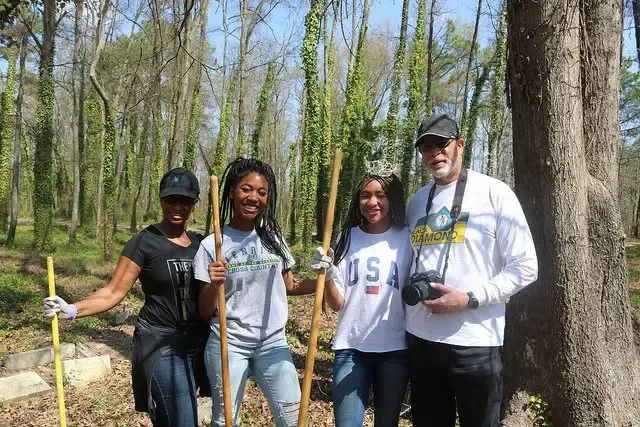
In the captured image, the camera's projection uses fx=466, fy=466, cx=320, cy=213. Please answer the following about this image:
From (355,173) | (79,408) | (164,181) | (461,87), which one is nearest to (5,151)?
(355,173)

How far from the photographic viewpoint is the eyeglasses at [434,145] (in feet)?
8.06

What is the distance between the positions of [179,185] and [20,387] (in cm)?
395

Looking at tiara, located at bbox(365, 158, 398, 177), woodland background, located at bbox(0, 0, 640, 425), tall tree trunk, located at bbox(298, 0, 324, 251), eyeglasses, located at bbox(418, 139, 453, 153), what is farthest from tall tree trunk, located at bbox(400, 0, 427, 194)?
eyeglasses, located at bbox(418, 139, 453, 153)

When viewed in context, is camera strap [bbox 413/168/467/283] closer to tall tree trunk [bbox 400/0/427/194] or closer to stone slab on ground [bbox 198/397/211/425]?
stone slab on ground [bbox 198/397/211/425]

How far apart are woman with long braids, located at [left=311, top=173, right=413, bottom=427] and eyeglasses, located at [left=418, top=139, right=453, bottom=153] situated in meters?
0.30

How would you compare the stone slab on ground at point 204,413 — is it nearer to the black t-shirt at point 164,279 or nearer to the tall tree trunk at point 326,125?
the black t-shirt at point 164,279

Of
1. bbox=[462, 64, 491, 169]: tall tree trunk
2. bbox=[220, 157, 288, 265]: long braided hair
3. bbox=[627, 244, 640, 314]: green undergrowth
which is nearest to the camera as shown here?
bbox=[220, 157, 288, 265]: long braided hair

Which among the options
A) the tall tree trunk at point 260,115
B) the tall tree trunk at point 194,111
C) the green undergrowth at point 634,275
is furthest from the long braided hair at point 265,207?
the tall tree trunk at point 260,115

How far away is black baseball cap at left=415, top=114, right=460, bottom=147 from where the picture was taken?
2412 mm

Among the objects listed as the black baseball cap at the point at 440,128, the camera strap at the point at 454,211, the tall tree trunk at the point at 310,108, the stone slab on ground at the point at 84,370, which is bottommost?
the stone slab on ground at the point at 84,370

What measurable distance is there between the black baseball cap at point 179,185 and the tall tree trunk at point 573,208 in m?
2.26

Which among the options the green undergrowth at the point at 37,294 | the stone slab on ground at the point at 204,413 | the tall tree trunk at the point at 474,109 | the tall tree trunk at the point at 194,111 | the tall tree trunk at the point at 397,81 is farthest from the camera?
the tall tree trunk at the point at 474,109

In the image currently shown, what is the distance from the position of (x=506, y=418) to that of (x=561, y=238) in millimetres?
1379

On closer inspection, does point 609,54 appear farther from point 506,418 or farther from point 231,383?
point 231,383
